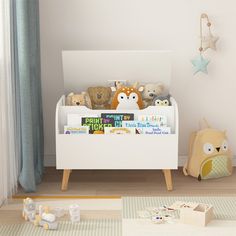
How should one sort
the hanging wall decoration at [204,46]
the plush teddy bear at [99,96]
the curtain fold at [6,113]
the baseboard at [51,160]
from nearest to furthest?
the curtain fold at [6,113] → the plush teddy bear at [99,96] → the hanging wall decoration at [204,46] → the baseboard at [51,160]

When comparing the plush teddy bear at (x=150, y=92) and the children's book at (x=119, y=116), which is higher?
the plush teddy bear at (x=150, y=92)

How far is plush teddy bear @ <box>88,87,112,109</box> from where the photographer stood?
3600mm

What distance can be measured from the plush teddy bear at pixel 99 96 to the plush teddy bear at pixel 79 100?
59mm

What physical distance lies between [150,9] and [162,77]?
0.48 meters

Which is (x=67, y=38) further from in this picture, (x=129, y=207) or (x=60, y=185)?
(x=129, y=207)

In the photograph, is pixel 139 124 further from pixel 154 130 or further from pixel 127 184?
pixel 127 184

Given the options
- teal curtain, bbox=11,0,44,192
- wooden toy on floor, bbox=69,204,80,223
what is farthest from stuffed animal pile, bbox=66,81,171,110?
wooden toy on floor, bbox=69,204,80,223

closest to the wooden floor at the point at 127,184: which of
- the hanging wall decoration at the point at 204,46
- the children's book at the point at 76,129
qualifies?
the children's book at the point at 76,129

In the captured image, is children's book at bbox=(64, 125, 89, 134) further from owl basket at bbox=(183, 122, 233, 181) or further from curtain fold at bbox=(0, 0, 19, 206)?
owl basket at bbox=(183, 122, 233, 181)

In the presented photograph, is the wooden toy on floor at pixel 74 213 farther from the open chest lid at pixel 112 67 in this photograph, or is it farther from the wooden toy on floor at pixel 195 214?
the open chest lid at pixel 112 67

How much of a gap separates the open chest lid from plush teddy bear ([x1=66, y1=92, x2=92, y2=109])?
0.19m

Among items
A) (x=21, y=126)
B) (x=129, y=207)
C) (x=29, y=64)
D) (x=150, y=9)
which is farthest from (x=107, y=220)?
(x=150, y=9)

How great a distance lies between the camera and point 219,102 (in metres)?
3.95

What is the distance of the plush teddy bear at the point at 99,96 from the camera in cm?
360
